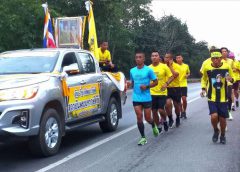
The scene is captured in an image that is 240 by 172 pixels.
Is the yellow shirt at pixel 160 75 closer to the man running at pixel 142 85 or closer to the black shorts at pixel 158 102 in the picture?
the black shorts at pixel 158 102

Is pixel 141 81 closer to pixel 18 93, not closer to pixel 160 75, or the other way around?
pixel 160 75

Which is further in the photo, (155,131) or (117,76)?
(117,76)

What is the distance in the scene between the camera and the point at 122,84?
11383mm

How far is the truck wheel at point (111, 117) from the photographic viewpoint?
10.7 meters

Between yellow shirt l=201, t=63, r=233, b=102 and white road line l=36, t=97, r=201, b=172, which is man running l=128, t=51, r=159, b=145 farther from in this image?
→ yellow shirt l=201, t=63, r=233, b=102

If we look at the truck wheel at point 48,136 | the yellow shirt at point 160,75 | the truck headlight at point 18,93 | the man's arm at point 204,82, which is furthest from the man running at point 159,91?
the truck headlight at point 18,93

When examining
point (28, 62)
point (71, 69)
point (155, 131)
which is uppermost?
point (28, 62)

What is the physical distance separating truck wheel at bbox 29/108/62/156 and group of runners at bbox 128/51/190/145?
1.75 metres

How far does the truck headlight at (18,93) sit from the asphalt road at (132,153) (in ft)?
3.48

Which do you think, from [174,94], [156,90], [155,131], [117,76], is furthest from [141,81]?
[174,94]

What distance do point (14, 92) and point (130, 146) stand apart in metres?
2.70

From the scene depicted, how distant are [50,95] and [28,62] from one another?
1.21m

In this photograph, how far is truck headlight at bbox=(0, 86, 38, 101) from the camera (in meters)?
7.23

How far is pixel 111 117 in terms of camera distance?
1088 cm
